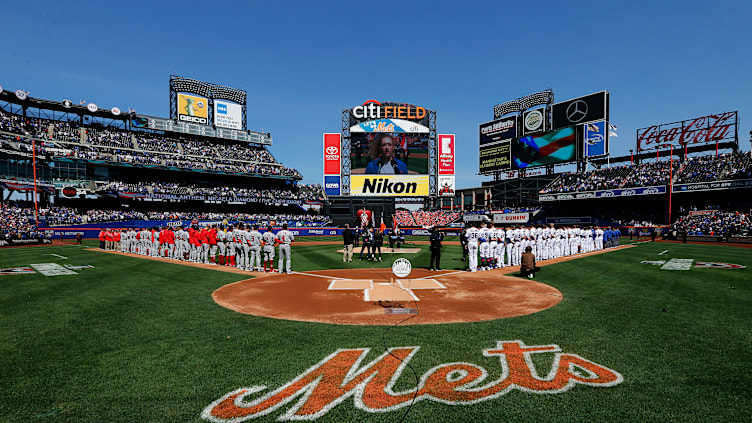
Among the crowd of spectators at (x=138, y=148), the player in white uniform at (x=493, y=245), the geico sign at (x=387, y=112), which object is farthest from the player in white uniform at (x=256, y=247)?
the crowd of spectators at (x=138, y=148)

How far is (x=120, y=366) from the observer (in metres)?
5.09

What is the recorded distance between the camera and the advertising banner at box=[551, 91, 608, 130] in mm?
47094

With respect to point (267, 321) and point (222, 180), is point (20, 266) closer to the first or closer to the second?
point (267, 321)

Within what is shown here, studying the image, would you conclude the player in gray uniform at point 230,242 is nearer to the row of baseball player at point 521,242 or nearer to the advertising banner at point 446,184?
the row of baseball player at point 521,242

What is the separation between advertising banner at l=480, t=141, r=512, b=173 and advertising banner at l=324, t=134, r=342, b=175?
23.1 metres

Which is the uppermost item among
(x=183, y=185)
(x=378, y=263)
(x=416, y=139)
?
(x=416, y=139)

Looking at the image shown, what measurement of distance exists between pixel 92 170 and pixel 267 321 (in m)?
56.6

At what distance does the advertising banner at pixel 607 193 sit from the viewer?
40.6 metres

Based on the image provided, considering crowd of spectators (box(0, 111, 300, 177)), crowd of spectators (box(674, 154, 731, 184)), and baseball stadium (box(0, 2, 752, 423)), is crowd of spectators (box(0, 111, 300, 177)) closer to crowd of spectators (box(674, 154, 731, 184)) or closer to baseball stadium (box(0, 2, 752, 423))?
baseball stadium (box(0, 2, 752, 423))

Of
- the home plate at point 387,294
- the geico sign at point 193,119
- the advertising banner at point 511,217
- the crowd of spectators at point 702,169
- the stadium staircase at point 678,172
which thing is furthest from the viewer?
the geico sign at point 193,119

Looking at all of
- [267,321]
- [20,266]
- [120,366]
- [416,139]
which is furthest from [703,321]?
[416,139]

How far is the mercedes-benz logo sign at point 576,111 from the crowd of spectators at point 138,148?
44.5m

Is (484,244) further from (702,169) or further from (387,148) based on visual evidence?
(702,169)

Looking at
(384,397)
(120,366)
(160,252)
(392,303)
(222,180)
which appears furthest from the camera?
(222,180)
